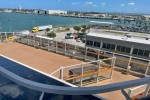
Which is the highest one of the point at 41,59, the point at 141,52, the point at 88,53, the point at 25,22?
the point at 88,53

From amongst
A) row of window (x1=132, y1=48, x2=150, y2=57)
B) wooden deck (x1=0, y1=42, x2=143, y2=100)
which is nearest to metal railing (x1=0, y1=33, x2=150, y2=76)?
wooden deck (x1=0, y1=42, x2=143, y2=100)

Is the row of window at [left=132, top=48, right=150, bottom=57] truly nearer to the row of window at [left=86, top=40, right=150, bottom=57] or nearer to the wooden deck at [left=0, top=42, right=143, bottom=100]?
the row of window at [left=86, top=40, right=150, bottom=57]

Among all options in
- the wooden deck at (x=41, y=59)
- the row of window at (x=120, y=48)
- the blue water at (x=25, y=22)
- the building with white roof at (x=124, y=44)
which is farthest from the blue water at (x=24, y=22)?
the wooden deck at (x=41, y=59)

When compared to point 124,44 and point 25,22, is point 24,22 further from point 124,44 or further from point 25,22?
point 124,44

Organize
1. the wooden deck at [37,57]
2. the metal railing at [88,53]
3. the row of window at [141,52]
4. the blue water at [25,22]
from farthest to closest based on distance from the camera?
the blue water at [25,22]
the row of window at [141,52]
the wooden deck at [37,57]
the metal railing at [88,53]

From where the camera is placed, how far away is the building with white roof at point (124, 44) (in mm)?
16953


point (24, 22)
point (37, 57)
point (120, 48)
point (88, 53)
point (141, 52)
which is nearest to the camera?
point (88, 53)

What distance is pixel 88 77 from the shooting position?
618 cm

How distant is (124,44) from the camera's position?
59.2 ft

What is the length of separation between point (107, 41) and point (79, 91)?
1819cm

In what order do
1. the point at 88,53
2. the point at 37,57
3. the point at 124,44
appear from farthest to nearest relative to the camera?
the point at 124,44 < the point at 37,57 < the point at 88,53

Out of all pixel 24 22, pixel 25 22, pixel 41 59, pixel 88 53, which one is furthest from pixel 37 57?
pixel 25 22

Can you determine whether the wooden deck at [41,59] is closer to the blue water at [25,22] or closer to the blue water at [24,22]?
the blue water at [24,22]

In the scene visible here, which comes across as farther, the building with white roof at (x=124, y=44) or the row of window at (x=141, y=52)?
the building with white roof at (x=124, y=44)
